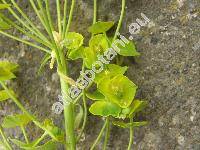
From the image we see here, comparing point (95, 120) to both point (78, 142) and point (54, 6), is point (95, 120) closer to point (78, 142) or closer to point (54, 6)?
point (78, 142)

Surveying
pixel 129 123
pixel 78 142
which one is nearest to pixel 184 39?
pixel 129 123

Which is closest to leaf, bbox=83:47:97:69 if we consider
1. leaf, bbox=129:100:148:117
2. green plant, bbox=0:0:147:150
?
green plant, bbox=0:0:147:150

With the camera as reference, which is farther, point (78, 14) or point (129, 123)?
point (78, 14)

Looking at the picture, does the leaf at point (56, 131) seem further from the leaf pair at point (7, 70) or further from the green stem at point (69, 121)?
the leaf pair at point (7, 70)

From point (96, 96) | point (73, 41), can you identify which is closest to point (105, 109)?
point (96, 96)

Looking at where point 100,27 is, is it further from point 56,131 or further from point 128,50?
point 56,131

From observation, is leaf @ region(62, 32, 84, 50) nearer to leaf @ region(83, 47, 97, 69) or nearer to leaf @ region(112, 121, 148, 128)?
leaf @ region(83, 47, 97, 69)
